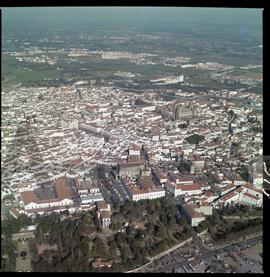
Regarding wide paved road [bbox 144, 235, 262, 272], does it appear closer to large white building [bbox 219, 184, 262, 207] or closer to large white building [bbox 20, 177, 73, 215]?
large white building [bbox 219, 184, 262, 207]

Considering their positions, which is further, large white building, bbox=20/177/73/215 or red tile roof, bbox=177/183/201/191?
red tile roof, bbox=177/183/201/191

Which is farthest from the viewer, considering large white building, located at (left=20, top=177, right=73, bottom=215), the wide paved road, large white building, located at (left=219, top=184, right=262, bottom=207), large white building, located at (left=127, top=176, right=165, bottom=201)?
large white building, located at (left=127, top=176, right=165, bottom=201)

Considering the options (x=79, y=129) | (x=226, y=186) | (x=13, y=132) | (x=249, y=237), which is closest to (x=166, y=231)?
(x=249, y=237)

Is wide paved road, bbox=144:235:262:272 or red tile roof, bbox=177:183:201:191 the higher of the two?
red tile roof, bbox=177:183:201:191

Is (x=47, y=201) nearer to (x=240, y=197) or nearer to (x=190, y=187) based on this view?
(x=190, y=187)

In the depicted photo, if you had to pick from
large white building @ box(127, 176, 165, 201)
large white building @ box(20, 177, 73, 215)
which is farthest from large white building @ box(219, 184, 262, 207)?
large white building @ box(20, 177, 73, 215)

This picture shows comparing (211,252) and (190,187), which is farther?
(190,187)

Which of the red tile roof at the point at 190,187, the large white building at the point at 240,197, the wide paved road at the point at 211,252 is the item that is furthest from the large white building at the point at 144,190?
the wide paved road at the point at 211,252

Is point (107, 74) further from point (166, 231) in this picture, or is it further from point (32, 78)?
point (166, 231)

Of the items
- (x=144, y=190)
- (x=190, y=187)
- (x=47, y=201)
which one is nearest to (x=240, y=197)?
(x=190, y=187)

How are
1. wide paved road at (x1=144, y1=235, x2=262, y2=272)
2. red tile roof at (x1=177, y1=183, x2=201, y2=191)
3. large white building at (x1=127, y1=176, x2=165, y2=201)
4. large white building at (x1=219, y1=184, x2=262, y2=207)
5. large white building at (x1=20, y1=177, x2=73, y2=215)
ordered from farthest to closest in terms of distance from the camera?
red tile roof at (x1=177, y1=183, x2=201, y2=191), large white building at (x1=127, y1=176, x2=165, y2=201), large white building at (x1=219, y1=184, x2=262, y2=207), large white building at (x1=20, y1=177, x2=73, y2=215), wide paved road at (x1=144, y1=235, x2=262, y2=272)

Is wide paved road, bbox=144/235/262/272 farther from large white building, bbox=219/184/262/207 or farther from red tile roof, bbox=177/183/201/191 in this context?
red tile roof, bbox=177/183/201/191
